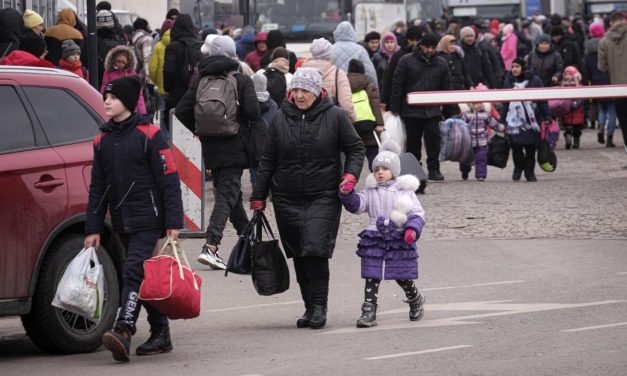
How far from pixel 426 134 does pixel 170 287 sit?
37.0ft

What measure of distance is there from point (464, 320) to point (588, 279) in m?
2.27

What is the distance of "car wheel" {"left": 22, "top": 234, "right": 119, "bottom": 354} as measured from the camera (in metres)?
9.01

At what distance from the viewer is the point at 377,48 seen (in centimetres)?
2658

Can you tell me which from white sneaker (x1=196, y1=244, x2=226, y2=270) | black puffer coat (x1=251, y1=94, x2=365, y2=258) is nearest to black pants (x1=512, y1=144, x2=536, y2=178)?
white sneaker (x1=196, y1=244, x2=226, y2=270)

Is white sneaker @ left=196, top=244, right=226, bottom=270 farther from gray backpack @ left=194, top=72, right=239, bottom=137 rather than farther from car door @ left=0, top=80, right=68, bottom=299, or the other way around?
car door @ left=0, top=80, right=68, bottom=299

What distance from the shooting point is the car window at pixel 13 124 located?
8.97 meters

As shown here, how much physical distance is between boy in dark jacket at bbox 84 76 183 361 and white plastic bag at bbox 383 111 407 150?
32.6ft

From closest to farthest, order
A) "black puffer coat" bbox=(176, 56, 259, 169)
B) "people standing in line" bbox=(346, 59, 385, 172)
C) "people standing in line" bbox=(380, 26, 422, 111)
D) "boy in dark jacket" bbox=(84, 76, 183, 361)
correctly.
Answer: "boy in dark jacket" bbox=(84, 76, 183, 361) → "black puffer coat" bbox=(176, 56, 259, 169) → "people standing in line" bbox=(346, 59, 385, 172) → "people standing in line" bbox=(380, 26, 422, 111)

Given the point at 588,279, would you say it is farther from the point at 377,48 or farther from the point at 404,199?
the point at 377,48

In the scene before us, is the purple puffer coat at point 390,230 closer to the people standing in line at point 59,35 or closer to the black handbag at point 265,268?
the black handbag at point 265,268

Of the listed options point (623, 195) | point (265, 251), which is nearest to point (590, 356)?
point (265, 251)

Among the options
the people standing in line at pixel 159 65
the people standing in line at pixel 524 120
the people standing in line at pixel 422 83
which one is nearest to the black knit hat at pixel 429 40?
the people standing in line at pixel 422 83

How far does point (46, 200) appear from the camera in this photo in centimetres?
898

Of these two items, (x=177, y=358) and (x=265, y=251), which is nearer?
(x=177, y=358)
